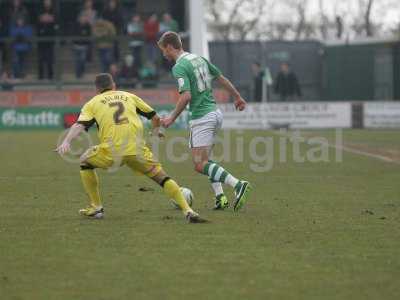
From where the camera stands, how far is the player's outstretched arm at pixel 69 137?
9.68 m

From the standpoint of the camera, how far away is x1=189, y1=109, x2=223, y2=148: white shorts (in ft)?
36.7

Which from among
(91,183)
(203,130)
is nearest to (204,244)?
(91,183)

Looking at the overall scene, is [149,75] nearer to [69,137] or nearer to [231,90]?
[231,90]

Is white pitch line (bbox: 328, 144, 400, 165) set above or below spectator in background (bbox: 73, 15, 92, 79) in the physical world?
below

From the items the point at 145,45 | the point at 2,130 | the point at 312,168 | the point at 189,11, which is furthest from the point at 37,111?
the point at 312,168

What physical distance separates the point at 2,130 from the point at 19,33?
3380mm

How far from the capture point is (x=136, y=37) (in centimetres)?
3491

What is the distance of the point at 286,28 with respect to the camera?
66312 millimetres

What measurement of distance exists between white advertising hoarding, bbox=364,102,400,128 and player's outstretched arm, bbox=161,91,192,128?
2483 centimetres

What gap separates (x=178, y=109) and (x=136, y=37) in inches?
968

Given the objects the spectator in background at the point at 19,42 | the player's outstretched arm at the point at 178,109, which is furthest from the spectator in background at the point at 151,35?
the player's outstretched arm at the point at 178,109

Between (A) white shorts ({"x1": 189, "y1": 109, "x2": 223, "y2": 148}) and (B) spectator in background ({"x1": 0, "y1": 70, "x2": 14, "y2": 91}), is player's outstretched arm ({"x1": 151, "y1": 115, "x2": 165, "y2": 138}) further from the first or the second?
(B) spectator in background ({"x1": 0, "y1": 70, "x2": 14, "y2": 91})

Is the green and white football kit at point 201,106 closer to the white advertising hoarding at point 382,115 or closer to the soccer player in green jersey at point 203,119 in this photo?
the soccer player in green jersey at point 203,119

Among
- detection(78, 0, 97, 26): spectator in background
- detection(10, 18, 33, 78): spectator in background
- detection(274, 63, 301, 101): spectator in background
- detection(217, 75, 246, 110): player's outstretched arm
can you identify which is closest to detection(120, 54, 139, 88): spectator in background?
detection(78, 0, 97, 26): spectator in background
